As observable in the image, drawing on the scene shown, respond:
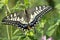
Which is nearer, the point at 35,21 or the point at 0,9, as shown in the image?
the point at 35,21

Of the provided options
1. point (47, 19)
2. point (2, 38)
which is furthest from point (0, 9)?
point (47, 19)

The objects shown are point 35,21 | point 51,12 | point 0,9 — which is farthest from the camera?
point 0,9

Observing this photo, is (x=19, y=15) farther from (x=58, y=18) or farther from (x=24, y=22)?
A: (x=58, y=18)

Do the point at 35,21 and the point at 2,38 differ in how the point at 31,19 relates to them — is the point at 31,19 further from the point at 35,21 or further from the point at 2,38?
the point at 2,38

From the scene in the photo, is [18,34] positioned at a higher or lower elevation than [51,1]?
lower

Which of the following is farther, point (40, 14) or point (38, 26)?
point (38, 26)

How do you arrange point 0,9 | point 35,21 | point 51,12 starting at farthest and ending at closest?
point 0,9 → point 51,12 → point 35,21

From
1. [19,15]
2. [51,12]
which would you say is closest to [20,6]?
[19,15]
